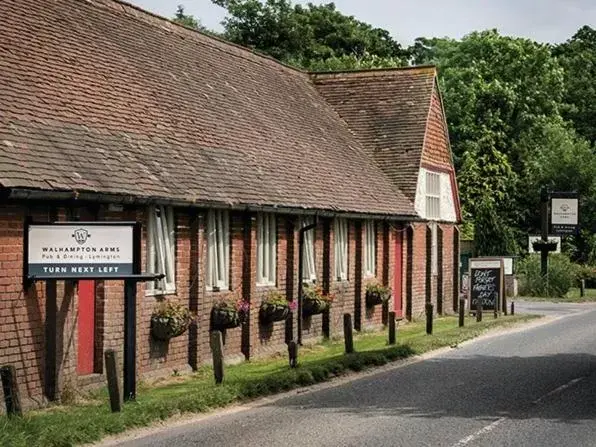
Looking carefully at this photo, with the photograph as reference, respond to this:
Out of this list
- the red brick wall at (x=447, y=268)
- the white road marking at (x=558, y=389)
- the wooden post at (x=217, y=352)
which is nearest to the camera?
the white road marking at (x=558, y=389)

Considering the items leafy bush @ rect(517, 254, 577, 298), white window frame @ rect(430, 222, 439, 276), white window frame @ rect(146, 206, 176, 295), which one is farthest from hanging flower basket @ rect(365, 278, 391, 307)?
leafy bush @ rect(517, 254, 577, 298)

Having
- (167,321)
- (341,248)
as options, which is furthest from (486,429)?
(341,248)

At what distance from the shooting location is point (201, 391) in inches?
642

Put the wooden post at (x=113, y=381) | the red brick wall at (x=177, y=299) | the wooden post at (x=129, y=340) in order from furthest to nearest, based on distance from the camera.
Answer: the red brick wall at (x=177, y=299), the wooden post at (x=129, y=340), the wooden post at (x=113, y=381)

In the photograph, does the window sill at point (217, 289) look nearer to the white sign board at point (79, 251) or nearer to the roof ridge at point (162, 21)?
the white sign board at point (79, 251)

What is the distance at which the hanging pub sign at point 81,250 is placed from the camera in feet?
48.1

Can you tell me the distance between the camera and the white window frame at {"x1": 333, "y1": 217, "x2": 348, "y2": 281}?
2781cm

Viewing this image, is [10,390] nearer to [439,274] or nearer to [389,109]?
[439,274]

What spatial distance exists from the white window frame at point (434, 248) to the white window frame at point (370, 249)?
529cm

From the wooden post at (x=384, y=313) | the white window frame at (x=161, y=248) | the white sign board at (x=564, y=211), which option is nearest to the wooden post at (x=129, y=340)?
the white window frame at (x=161, y=248)

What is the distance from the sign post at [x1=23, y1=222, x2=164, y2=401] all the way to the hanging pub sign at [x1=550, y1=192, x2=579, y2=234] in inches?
1750

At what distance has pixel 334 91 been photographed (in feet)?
126

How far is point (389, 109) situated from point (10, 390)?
2494cm

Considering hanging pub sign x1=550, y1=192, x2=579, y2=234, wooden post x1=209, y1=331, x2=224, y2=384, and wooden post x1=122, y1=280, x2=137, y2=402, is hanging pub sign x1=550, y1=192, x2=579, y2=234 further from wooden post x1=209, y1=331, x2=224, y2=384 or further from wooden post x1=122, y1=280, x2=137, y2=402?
wooden post x1=122, y1=280, x2=137, y2=402
